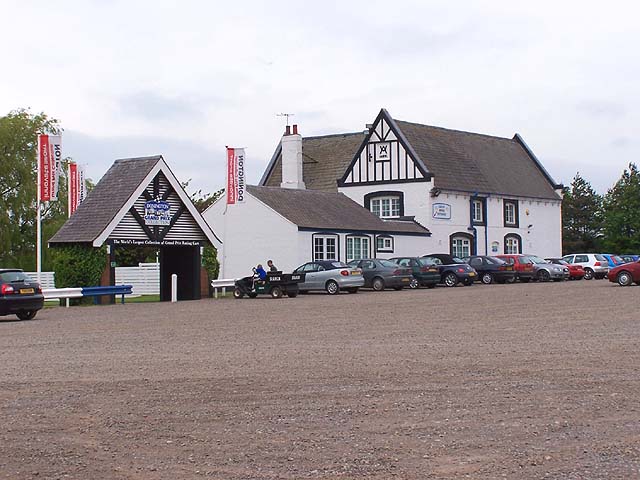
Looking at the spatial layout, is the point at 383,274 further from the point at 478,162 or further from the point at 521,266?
the point at 478,162

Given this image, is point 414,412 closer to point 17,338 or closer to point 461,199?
point 17,338

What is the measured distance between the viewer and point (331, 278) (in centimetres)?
4184

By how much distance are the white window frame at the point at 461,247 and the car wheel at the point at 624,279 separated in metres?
20.1

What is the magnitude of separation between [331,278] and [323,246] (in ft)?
29.7


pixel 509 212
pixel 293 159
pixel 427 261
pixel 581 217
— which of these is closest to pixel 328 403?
pixel 427 261

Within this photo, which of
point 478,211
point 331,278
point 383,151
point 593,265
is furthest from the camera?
point 478,211

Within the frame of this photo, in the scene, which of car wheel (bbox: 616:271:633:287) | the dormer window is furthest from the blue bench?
the dormer window

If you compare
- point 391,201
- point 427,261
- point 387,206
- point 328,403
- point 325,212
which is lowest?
point 328,403

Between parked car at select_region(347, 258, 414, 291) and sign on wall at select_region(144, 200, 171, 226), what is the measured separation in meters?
8.70

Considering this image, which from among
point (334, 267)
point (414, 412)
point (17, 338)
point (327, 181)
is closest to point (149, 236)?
point (334, 267)

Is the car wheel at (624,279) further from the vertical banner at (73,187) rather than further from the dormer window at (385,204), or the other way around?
the vertical banner at (73,187)

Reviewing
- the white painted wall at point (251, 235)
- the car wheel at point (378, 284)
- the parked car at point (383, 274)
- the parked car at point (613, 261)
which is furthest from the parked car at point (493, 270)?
the white painted wall at point (251, 235)

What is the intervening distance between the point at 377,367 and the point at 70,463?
639 centimetres

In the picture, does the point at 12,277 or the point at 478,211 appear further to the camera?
the point at 478,211
